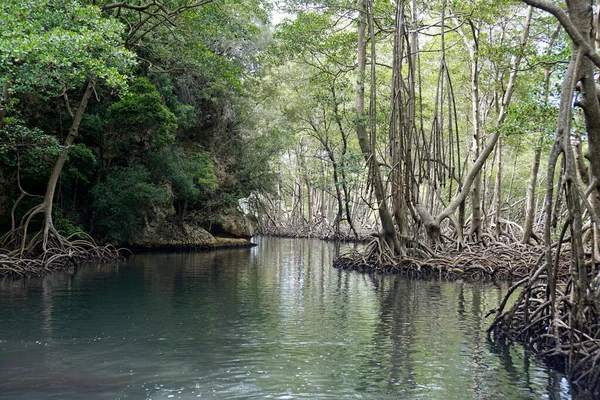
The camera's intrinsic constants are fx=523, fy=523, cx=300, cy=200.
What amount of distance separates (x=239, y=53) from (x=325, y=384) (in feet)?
66.6

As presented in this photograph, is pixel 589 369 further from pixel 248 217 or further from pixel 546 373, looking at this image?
pixel 248 217

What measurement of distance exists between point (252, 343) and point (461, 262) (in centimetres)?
898

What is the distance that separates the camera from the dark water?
17.7ft

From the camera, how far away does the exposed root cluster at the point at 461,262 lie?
14070 millimetres

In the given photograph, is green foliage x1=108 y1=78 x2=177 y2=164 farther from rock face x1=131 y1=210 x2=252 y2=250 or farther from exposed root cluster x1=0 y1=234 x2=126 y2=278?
exposed root cluster x1=0 y1=234 x2=126 y2=278

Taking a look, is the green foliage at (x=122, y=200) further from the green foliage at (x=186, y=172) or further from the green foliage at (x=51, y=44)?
the green foliage at (x=51, y=44)

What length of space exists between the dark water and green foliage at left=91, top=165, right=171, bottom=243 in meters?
5.21

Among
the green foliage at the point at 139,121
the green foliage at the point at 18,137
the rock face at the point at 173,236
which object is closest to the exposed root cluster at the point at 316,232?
the rock face at the point at 173,236

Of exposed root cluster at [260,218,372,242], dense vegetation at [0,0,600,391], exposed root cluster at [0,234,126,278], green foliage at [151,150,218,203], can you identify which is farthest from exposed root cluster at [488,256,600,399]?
exposed root cluster at [260,218,372,242]

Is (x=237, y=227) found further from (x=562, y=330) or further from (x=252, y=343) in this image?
(x=562, y=330)

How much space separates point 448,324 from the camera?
8.58 metres

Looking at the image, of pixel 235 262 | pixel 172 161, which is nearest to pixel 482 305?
pixel 235 262

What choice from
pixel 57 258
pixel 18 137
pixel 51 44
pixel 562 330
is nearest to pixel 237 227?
pixel 57 258

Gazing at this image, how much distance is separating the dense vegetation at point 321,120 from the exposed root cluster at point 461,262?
6 centimetres
